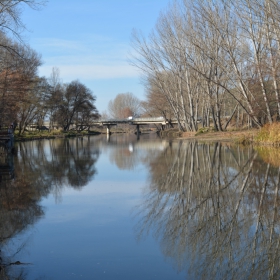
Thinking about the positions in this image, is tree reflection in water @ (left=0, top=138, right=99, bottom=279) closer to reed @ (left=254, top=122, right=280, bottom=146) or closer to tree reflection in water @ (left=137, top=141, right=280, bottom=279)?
tree reflection in water @ (left=137, top=141, right=280, bottom=279)

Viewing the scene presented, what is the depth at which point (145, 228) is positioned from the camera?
643 centimetres

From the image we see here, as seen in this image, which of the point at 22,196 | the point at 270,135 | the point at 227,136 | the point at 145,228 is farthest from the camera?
the point at 227,136

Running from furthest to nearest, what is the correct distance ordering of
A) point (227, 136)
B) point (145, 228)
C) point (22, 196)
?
point (227, 136) → point (22, 196) → point (145, 228)

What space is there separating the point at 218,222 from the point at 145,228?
3.84 ft

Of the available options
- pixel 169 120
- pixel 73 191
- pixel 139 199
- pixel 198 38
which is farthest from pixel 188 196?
pixel 169 120

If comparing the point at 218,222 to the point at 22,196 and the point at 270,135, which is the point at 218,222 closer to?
the point at 22,196

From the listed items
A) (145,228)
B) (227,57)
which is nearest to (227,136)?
(227,57)

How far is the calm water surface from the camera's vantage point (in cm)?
468

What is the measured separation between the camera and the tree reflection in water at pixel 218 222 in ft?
15.4

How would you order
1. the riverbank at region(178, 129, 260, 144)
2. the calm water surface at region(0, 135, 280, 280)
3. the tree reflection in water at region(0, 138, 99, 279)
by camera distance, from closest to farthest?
the calm water surface at region(0, 135, 280, 280)
the tree reflection in water at region(0, 138, 99, 279)
the riverbank at region(178, 129, 260, 144)

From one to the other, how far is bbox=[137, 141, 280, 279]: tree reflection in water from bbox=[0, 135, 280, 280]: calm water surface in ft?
0.04

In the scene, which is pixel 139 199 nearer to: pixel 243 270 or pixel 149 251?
pixel 149 251

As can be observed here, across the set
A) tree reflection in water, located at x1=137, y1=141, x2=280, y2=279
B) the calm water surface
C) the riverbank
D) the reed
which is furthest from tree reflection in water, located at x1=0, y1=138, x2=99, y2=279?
the riverbank

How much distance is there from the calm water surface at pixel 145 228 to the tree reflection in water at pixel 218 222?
13 mm
